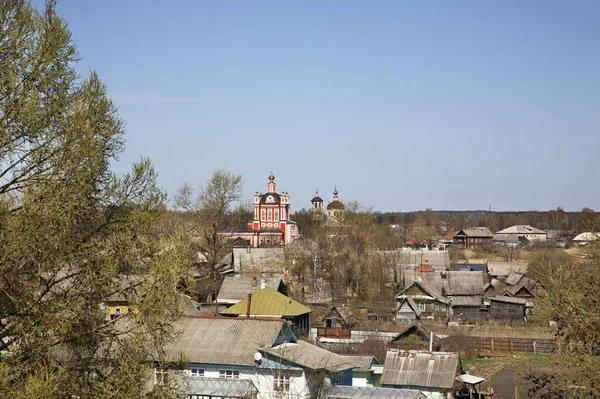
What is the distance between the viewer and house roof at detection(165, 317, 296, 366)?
61.9 feet

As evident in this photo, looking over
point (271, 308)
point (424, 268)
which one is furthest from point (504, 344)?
point (424, 268)

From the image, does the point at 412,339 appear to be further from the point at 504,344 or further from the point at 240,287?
the point at 240,287

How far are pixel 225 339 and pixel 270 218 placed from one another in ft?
149

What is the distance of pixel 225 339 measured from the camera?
19500mm

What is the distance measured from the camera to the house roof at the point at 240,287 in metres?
35.0

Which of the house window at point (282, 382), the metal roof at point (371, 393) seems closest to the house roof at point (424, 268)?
the metal roof at point (371, 393)

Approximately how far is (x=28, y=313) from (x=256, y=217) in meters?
56.4

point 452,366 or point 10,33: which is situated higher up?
point 10,33

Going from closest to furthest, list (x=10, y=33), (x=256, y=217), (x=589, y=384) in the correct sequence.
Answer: (x=10, y=33) → (x=589, y=384) → (x=256, y=217)

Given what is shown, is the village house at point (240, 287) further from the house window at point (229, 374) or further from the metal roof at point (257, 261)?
the house window at point (229, 374)

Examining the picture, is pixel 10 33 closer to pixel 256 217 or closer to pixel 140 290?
pixel 140 290

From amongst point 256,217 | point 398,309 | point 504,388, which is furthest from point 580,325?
point 256,217

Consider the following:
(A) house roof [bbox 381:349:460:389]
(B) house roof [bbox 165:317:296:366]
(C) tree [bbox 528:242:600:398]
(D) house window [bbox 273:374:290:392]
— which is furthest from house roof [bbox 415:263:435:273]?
(C) tree [bbox 528:242:600:398]

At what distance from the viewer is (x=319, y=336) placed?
31.6m
